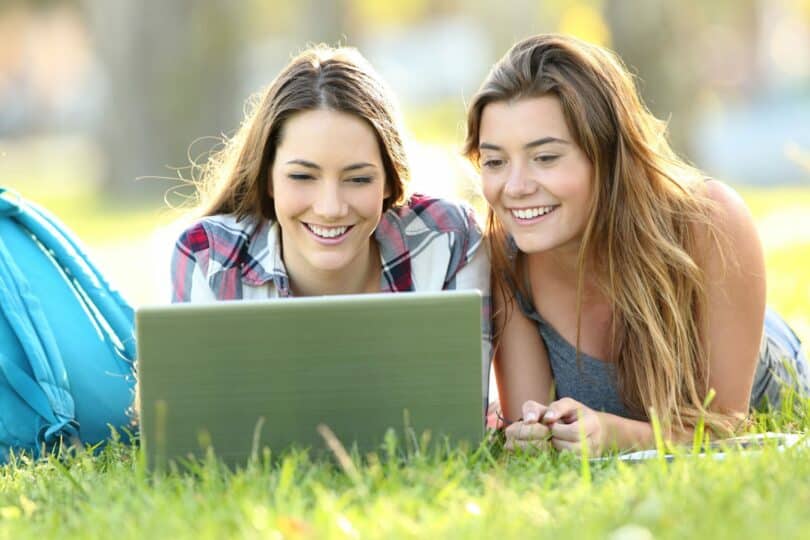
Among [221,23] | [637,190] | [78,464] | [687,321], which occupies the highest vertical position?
[221,23]

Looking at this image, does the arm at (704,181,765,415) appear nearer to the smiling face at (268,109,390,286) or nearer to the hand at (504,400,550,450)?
the hand at (504,400,550,450)

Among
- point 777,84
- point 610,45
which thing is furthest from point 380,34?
point 610,45

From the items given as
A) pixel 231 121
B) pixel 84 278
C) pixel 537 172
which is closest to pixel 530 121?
pixel 537 172

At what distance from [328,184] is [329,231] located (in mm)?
143

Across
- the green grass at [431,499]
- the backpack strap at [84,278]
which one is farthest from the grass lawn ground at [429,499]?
the backpack strap at [84,278]

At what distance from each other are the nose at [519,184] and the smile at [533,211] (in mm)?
63

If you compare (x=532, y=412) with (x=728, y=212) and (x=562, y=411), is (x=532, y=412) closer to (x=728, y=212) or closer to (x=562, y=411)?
(x=562, y=411)

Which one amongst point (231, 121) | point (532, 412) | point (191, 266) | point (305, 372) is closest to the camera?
point (305, 372)

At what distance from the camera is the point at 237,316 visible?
277 centimetres

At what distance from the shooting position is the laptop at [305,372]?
2.79m

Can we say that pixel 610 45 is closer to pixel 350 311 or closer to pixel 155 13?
pixel 155 13

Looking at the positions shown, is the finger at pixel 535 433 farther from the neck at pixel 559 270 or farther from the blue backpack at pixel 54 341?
the blue backpack at pixel 54 341

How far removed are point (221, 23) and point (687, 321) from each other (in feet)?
39.3

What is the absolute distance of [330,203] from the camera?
3479 millimetres
